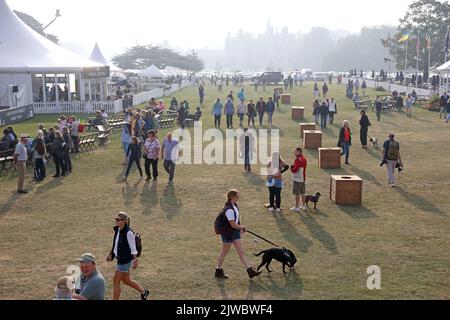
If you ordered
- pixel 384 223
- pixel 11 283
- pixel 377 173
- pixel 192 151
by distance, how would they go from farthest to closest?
1. pixel 192 151
2. pixel 377 173
3. pixel 384 223
4. pixel 11 283

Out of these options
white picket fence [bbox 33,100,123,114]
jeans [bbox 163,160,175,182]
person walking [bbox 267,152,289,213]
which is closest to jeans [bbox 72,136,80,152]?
jeans [bbox 163,160,175,182]

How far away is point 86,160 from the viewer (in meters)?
20.2

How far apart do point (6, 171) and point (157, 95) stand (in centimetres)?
3165

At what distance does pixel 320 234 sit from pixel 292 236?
58 centimetres

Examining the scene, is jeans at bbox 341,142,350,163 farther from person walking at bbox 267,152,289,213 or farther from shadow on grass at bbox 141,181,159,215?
shadow on grass at bbox 141,181,159,215

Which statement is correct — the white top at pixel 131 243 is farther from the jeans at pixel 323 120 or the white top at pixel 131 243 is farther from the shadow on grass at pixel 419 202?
the jeans at pixel 323 120

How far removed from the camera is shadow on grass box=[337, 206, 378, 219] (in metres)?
13.0

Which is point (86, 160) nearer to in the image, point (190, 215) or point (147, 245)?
point (190, 215)

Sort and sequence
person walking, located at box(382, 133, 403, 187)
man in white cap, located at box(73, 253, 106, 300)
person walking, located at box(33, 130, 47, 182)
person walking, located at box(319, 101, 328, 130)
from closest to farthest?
man in white cap, located at box(73, 253, 106, 300), person walking, located at box(382, 133, 403, 187), person walking, located at box(33, 130, 47, 182), person walking, located at box(319, 101, 328, 130)

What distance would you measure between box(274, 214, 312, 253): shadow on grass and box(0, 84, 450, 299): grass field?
2 centimetres

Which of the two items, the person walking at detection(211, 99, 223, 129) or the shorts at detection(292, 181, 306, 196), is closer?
the shorts at detection(292, 181, 306, 196)

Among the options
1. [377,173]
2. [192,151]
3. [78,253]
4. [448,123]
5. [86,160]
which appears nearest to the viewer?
[78,253]

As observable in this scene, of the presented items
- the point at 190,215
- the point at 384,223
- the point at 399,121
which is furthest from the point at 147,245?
the point at 399,121

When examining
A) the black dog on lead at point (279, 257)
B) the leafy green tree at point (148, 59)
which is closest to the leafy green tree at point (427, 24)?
the leafy green tree at point (148, 59)
